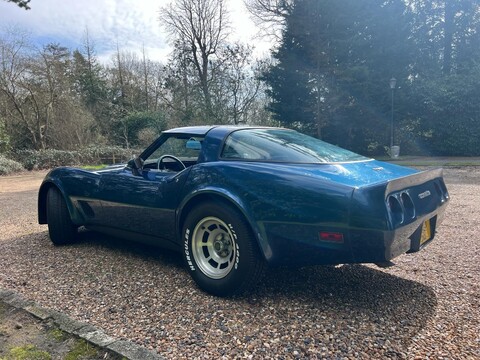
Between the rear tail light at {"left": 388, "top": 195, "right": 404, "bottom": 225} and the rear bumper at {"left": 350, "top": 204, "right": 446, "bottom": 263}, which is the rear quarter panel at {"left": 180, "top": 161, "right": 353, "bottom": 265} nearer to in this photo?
the rear bumper at {"left": 350, "top": 204, "right": 446, "bottom": 263}

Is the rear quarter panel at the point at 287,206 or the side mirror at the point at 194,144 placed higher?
the side mirror at the point at 194,144

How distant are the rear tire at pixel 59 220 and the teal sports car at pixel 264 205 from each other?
673 millimetres

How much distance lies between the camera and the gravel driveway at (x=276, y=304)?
1.96 metres

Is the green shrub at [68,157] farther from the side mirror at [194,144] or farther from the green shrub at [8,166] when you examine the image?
the side mirror at [194,144]

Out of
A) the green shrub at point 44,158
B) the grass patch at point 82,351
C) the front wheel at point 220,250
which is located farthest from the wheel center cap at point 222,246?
the green shrub at point 44,158

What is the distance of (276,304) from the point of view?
8.08 feet

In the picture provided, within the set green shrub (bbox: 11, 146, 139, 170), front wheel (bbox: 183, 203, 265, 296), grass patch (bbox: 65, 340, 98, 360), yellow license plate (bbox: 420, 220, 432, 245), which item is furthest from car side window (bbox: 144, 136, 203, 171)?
green shrub (bbox: 11, 146, 139, 170)

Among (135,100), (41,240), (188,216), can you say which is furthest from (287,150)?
(135,100)

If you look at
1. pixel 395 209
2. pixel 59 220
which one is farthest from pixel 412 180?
pixel 59 220

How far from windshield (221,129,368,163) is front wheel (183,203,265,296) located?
18.8 inches

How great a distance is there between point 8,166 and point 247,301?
17.4m

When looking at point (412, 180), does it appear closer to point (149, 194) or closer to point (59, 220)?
point (149, 194)

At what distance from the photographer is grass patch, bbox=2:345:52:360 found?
190cm

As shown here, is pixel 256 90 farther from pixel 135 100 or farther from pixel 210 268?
pixel 210 268
